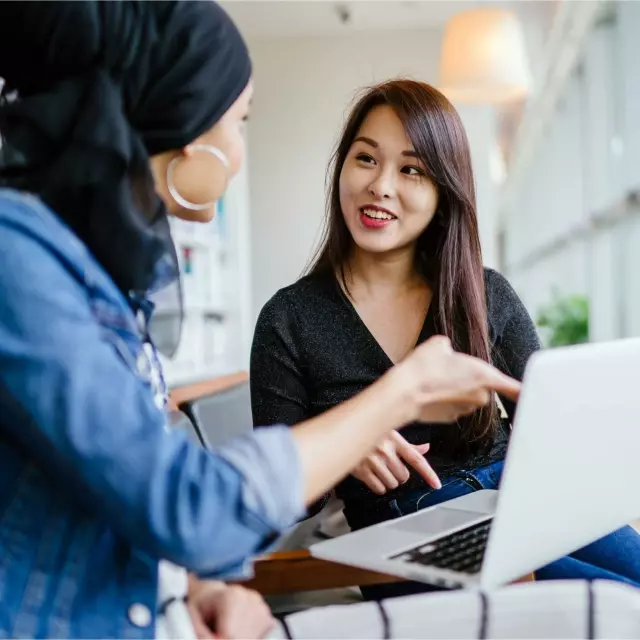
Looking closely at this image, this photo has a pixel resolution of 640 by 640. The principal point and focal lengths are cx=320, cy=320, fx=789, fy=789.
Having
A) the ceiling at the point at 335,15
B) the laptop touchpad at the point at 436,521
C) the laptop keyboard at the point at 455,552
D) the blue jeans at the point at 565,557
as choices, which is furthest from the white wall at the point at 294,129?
the laptop keyboard at the point at 455,552

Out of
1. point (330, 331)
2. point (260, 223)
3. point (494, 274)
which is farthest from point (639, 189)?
point (330, 331)

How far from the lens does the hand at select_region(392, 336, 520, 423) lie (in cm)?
75

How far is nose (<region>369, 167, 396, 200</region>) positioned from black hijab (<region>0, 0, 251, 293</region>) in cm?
70

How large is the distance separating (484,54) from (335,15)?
1958 mm

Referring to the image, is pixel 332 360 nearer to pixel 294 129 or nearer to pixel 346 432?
pixel 346 432

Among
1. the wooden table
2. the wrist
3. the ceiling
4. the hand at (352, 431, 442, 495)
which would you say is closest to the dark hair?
the hand at (352, 431, 442, 495)

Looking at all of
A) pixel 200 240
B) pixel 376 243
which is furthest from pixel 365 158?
pixel 200 240

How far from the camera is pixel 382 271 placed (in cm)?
154

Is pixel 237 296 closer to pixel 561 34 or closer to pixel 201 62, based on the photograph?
pixel 561 34

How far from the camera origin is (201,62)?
0.73m

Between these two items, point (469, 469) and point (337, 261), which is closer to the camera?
point (469, 469)

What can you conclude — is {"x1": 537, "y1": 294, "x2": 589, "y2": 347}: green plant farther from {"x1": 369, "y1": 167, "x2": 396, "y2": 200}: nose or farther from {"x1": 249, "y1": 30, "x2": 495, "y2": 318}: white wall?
{"x1": 369, "y1": 167, "x2": 396, "y2": 200}: nose

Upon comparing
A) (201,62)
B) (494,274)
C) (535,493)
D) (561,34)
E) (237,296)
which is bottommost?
(237,296)

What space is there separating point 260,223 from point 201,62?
15.6 feet
